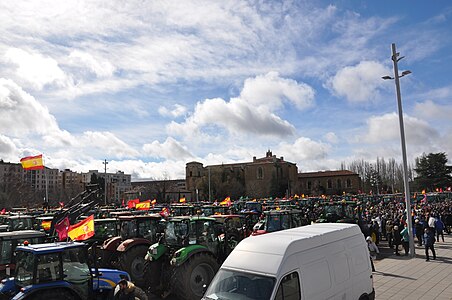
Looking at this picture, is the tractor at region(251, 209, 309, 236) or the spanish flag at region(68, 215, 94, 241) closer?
the spanish flag at region(68, 215, 94, 241)

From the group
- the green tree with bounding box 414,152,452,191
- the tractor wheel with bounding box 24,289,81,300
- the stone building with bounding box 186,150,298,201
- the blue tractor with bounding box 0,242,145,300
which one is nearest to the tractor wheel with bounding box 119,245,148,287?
the blue tractor with bounding box 0,242,145,300

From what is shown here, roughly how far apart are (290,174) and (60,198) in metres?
58.1

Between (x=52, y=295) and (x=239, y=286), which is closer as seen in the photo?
(x=239, y=286)

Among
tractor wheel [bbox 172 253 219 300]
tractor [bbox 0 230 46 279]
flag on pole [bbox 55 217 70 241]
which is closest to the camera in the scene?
tractor wheel [bbox 172 253 219 300]

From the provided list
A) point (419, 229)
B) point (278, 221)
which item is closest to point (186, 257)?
point (278, 221)

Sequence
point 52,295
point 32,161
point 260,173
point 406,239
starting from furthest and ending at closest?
point 260,173 → point 32,161 → point 406,239 → point 52,295

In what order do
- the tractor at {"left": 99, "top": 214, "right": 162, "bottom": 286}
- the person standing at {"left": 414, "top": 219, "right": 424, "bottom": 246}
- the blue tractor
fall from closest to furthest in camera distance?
the blue tractor
the tractor at {"left": 99, "top": 214, "right": 162, "bottom": 286}
the person standing at {"left": 414, "top": 219, "right": 424, "bottom": 246}

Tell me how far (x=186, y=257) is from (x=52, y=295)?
3.74m

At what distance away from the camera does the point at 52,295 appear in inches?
262

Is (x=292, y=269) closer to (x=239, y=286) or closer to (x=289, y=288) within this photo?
(x=289, y=288)

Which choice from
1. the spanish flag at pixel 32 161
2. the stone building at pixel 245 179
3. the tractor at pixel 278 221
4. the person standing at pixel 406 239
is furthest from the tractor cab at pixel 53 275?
the stone building at pixel 245 179

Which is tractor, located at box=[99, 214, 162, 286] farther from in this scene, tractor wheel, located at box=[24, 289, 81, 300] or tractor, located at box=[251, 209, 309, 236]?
tractor, located at box=[251, 209, 309, 236]

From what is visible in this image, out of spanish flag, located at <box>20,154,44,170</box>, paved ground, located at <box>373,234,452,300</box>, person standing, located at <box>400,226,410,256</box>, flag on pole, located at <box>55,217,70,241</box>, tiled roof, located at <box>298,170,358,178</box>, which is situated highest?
tiled roof, located at <box>298,170,358,178</box>

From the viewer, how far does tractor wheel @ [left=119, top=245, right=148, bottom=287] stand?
11.5 m
